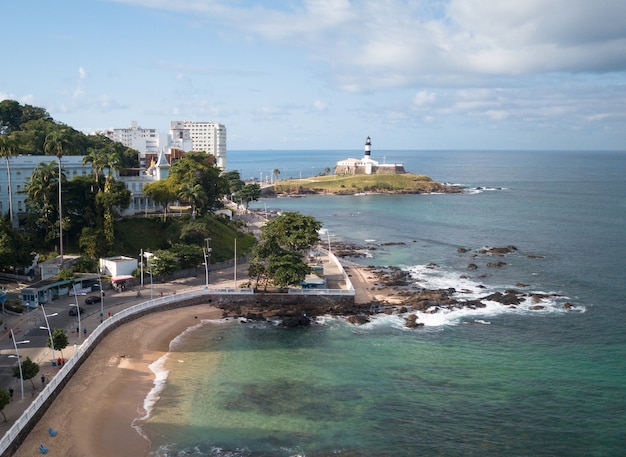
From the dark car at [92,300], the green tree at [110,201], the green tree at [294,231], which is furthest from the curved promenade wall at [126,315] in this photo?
the green tree at [110,201]

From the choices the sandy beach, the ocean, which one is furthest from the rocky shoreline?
the sandy beach

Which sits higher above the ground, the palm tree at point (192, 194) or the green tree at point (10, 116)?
the green tree at point (10, 116)

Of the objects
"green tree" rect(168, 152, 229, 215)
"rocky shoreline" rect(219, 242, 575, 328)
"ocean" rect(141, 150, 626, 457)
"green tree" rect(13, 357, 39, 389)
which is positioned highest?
"green tree" rect(168, 152, 229, 215)

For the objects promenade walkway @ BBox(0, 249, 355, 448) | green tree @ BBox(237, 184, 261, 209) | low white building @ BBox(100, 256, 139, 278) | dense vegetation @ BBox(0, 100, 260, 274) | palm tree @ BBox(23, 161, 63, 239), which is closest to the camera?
promenade walkway @ BBox(0, 249, 355, 448)

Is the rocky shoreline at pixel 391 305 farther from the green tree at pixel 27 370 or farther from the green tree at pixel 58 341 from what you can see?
the green tree at pixel 27 370

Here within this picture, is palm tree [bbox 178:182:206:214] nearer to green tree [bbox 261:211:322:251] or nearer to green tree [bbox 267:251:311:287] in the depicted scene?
green tree [bbox 261:211:322:251]

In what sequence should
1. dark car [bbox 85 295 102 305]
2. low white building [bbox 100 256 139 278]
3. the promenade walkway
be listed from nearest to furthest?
the promenade walkway
dark car [bbox 85 295 102 305]
low white building [bbox 100 256 139 278]

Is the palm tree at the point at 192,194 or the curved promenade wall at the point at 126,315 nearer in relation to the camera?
the curved promenade wall at the point at 126,315

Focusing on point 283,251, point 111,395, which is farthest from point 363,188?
point 111,395

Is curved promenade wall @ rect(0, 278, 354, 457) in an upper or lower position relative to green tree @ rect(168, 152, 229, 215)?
lower
